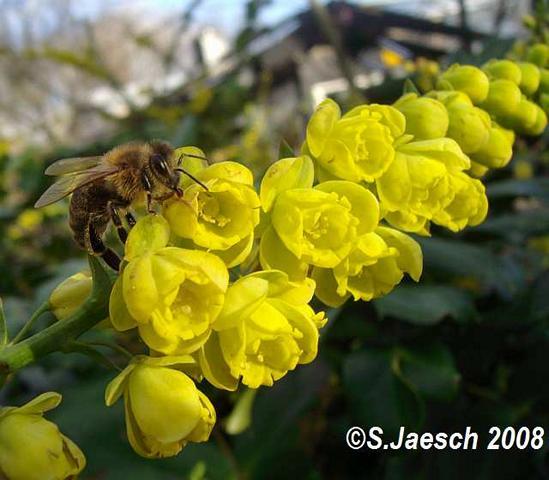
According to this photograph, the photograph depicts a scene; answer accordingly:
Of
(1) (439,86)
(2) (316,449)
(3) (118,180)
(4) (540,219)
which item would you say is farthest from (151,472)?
(4) (540,219)

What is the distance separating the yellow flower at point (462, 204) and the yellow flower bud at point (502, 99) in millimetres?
133

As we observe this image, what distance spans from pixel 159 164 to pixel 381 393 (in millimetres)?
652

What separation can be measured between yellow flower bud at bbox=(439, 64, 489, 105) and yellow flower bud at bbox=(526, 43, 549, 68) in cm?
15

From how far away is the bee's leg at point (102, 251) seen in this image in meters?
0.69

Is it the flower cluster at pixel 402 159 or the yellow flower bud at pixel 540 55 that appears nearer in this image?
the flower cluster at pixel 402 159

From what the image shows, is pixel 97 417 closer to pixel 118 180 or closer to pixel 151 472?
pixel 151 472

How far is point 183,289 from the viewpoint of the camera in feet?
2.02

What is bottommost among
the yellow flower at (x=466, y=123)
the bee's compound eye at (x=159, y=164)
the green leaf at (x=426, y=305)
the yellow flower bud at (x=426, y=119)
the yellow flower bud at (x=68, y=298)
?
the green leaf at (x=426, y=305)

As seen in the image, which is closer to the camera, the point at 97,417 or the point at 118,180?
the point at 118,180

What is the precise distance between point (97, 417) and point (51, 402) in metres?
0.61

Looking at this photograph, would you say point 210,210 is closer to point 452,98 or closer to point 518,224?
point 452,98

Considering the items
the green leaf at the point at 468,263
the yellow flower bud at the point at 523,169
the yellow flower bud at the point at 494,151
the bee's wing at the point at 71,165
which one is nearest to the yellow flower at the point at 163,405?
the bee's wing at the point at 71,165

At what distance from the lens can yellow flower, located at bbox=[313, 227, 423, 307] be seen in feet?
2.31

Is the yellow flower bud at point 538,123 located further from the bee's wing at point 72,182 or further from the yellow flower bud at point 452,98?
the bee's wing at point 72,182
